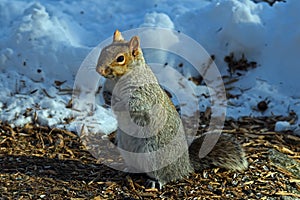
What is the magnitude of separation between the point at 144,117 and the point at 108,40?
218cm

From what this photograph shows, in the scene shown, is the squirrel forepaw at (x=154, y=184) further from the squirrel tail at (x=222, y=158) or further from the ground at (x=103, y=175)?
the squirrel tail at (x=222, y=158)

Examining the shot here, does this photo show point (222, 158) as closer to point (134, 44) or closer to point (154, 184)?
point (154, 184)

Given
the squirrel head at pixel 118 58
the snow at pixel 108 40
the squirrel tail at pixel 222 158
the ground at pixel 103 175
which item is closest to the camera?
the squirrel head at pixel 118 58

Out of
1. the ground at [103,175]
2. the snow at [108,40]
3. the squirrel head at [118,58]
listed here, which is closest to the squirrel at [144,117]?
the squirrel head at [118,58]

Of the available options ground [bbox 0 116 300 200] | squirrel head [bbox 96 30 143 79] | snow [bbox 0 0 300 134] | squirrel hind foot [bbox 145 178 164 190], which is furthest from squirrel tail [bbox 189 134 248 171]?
snow [bbox 0 0 300 134]

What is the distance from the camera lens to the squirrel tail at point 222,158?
3352 mm

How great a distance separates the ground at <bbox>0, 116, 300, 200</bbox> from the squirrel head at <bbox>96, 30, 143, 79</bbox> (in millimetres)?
718

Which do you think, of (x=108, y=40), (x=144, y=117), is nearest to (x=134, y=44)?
(x=144, y=117)

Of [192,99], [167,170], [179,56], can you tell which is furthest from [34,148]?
[179,56]

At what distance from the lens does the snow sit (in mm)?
4383

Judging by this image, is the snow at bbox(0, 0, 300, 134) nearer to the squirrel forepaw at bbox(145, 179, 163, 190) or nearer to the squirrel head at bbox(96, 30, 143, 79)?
the squirrel forepaw at bbox(145, 179, 163, 190)

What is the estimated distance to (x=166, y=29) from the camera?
16.8ft

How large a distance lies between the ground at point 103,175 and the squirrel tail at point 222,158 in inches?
2.0

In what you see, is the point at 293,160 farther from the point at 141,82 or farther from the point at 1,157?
the point at 1,157
